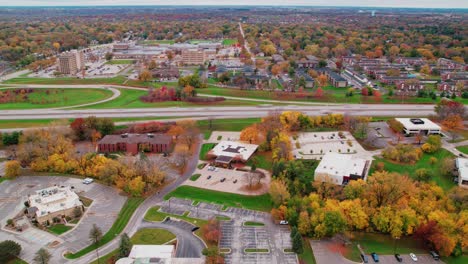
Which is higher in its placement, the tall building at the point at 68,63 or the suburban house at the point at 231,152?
the tall building at the point at 68,63

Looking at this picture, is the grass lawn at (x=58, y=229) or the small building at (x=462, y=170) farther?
the small building at (x=462, y=170)

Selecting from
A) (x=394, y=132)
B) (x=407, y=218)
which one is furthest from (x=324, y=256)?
(x=394, y=132)

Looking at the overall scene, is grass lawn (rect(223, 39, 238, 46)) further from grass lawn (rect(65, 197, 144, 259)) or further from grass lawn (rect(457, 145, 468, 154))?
grass lawn (rect(65, 197, 144, 259))

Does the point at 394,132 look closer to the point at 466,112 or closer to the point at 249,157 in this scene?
the point at 466,112

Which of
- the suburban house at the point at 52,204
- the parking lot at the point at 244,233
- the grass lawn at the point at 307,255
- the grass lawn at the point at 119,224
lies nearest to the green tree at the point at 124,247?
the grass lawn at the point at 119,224

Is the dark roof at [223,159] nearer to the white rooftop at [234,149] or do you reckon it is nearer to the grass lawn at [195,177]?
the white rooftop at [234,149]

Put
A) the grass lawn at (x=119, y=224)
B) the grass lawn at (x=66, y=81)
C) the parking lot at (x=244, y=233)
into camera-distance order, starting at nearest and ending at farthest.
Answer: the parking lot at (x=244, y=233) → the grass lawn at (x=119, y=224) → the grass lawn at (x=66, y=81)
